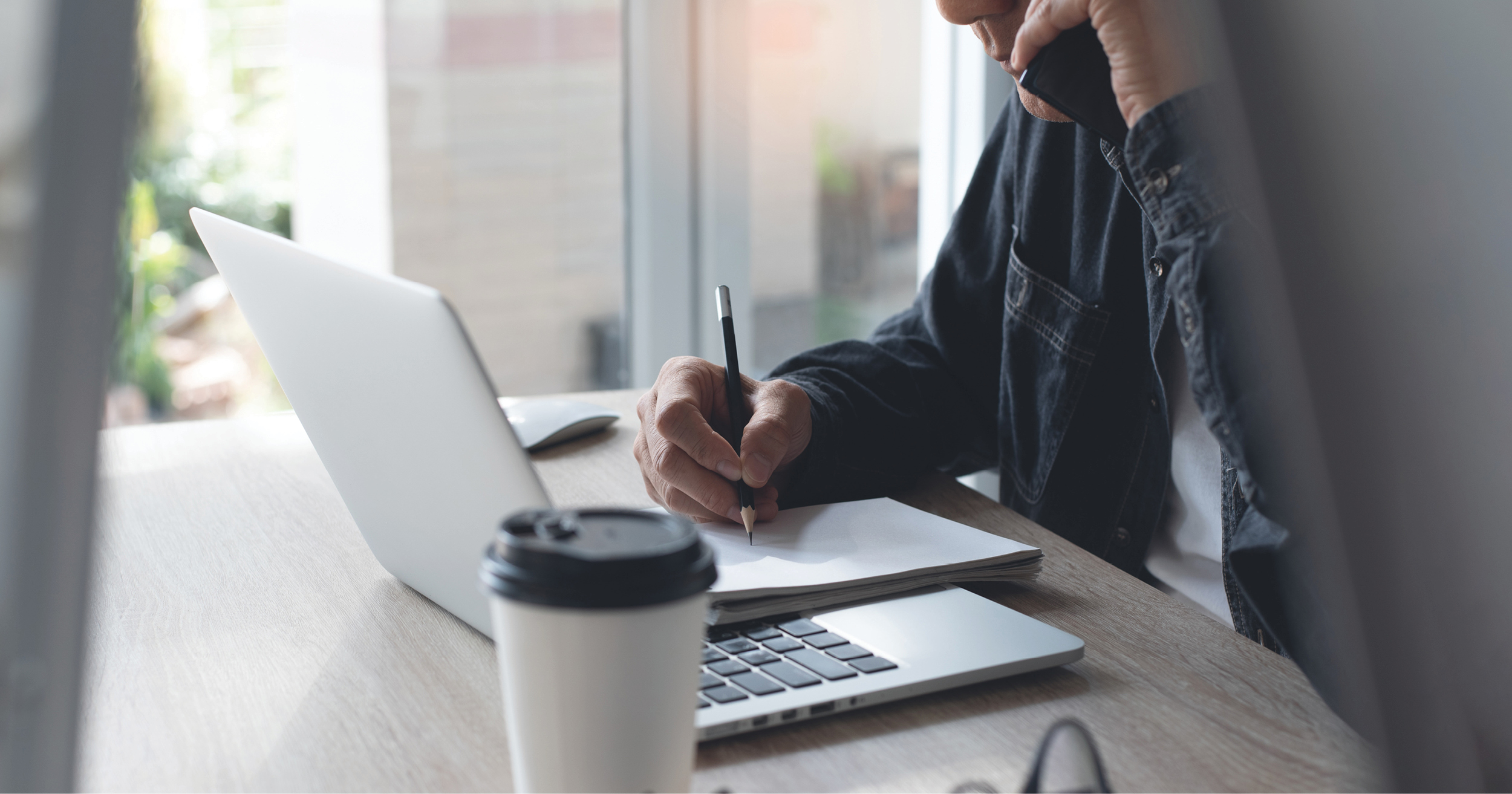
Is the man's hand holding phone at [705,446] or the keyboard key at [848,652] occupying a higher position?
the man's hand holding phone at [705,446]

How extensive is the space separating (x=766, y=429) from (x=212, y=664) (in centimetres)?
37

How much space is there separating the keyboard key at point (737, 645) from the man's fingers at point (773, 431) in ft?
0.63

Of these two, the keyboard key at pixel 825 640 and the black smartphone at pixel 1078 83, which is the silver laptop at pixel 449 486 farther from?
the black smartphone at pixel 1078 83

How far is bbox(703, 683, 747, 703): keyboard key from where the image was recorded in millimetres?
474

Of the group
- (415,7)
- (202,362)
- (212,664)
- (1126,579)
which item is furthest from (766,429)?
(202,362)

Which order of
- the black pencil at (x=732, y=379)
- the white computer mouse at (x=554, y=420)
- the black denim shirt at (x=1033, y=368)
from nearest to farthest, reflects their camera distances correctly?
1. the black pencil at (x=732, y=379)
2. the black denim shirt at (x=1033, y=368)
3. the white computer mouse at (x=554, y=420)

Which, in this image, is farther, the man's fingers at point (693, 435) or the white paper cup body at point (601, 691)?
the man's fingers at point (693, 435)

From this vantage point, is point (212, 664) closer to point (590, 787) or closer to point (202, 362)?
point (590, 787)

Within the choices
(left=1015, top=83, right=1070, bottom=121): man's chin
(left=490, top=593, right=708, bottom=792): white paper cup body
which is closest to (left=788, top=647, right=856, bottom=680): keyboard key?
(left=490, top=593, right=708, bottom=792): white paper cup body

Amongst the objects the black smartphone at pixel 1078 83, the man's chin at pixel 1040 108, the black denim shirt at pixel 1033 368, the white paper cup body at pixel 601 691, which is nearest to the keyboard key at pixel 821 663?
the white paper cup body at pixel 601 691

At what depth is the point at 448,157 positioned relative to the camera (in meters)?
2.20

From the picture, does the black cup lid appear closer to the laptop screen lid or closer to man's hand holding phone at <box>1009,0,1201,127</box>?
the laptop screen lid

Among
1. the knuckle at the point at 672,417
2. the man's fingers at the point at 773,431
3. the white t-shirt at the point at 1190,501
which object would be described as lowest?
the white t-shirt at the point at 1190,501

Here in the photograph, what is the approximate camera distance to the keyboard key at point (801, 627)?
1.83 ft
